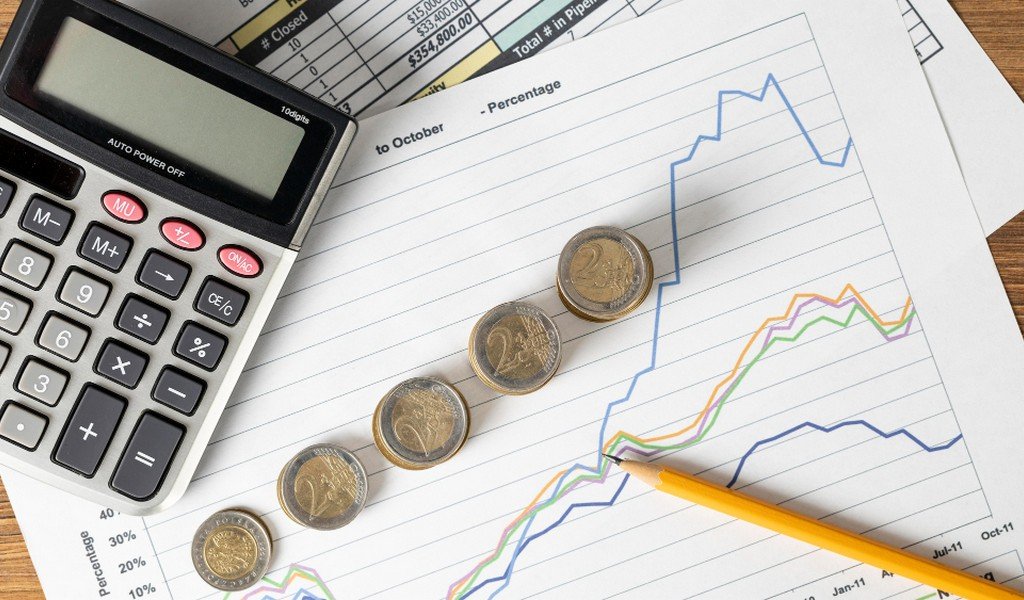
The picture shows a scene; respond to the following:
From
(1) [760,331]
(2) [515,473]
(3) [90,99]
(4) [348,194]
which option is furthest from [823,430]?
(3) [90,99]

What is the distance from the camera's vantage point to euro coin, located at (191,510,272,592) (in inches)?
17.4

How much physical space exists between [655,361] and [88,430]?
310 mm

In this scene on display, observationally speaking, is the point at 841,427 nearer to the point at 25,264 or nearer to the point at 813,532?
the point at 813,532

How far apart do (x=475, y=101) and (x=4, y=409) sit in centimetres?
30

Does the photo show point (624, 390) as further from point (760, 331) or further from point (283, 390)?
point (283, 390)

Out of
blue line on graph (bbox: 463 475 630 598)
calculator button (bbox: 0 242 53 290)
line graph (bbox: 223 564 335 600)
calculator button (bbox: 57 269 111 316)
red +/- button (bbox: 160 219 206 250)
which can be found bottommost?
line graph (bbox: 223 564 335 600)

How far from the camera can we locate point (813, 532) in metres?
0.46

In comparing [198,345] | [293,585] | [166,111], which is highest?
[166,111]

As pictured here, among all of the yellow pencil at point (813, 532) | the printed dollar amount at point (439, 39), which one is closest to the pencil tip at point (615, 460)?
the yellow pencil at point (813, 532)

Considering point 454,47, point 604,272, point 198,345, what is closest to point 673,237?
point 604,272

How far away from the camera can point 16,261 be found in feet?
1.35

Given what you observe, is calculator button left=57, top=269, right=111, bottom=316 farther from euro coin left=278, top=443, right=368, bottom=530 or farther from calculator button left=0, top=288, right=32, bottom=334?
euro coin left=278, top=443, right=368, bottom=530

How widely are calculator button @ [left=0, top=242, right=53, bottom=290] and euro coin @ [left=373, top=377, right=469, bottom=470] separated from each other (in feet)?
0.62

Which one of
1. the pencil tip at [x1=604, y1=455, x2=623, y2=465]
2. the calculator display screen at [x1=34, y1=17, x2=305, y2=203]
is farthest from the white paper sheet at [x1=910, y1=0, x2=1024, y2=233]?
the calculator display screen at [x1=34, y1=17, x2=305, y2=203]
